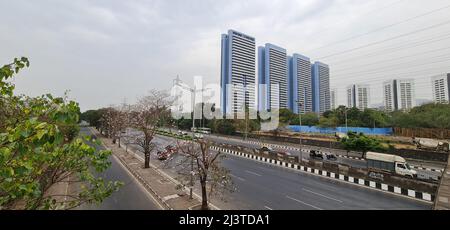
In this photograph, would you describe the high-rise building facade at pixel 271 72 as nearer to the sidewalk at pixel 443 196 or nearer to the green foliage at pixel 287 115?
the green foliage at pixel 287 115

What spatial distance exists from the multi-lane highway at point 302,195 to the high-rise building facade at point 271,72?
3758 centimetres

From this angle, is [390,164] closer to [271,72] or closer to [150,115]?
[150,115]

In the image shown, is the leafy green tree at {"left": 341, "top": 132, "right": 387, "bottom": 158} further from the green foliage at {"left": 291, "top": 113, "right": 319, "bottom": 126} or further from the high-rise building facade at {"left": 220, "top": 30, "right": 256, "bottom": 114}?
the green foliage at {"left": 291, "top": 113, "right": 319, "bottom": 126}

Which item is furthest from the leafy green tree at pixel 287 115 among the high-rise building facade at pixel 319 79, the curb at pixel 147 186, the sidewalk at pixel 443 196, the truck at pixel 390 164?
the curb at pixel 147 186

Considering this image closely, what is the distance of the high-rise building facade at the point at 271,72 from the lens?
2056 inches

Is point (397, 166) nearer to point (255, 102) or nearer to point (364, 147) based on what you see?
point (364, 147)

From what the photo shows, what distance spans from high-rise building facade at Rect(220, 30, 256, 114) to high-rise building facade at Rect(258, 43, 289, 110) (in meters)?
3.14

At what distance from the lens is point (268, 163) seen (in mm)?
22141

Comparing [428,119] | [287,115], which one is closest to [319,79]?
[287,115]

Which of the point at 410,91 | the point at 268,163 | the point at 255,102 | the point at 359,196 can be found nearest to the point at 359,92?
the point at 410,91

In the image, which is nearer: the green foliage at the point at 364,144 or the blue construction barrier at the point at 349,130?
the green foliage at the point at 364,144
